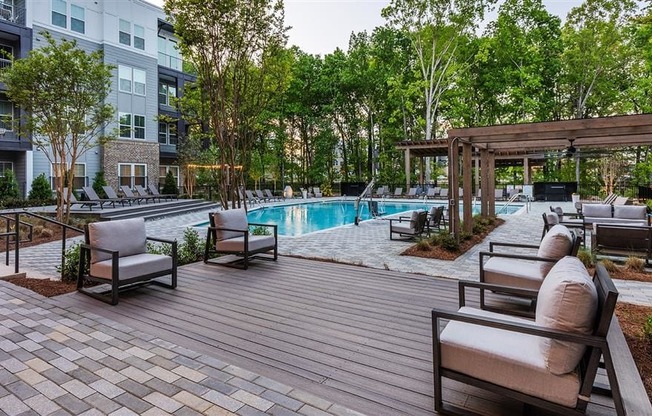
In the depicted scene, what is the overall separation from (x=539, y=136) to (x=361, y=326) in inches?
277

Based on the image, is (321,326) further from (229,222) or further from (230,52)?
(230,52)

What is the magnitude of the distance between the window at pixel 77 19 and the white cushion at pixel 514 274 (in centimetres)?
2132

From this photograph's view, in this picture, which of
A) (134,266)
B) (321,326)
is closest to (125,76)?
(134,266)

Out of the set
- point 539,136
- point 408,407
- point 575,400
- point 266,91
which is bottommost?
point 408,407

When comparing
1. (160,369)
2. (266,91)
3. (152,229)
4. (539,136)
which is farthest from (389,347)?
(152,229)

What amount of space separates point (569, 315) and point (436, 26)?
75.6 ft

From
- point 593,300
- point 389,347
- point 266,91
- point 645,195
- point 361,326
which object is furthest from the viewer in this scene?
point 645,195

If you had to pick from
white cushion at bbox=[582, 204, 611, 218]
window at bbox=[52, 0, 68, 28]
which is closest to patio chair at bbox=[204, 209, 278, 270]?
white cushion at bbox=[582, 204, 611, 218]

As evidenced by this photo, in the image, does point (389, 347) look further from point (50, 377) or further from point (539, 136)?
point (539, 136)

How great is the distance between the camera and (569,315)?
6.07 ft

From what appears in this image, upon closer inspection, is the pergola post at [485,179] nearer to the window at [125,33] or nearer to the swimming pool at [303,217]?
the swimming pool at [303,217]

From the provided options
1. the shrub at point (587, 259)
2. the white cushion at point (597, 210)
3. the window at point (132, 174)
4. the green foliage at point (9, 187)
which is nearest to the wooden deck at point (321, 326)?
the shrub at point (587, 259)

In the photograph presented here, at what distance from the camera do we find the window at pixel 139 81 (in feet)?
66.7

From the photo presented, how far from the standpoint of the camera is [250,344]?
3031 mm
